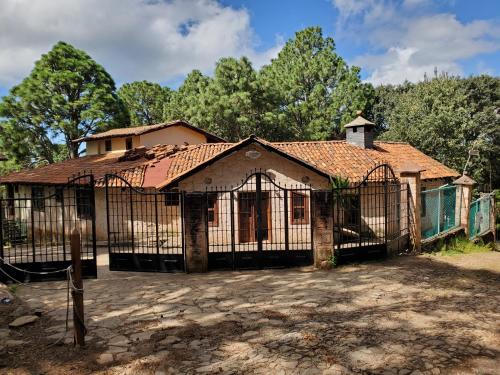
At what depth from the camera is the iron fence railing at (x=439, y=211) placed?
13336 mm

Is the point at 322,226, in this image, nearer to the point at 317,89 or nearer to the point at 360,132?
the point at 360,132

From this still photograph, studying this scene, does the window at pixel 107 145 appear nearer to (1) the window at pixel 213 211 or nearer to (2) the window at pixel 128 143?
(2) the window at pixel 128 143

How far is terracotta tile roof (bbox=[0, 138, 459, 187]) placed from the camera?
1819 cm

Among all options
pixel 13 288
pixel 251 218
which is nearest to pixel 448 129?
pixel 251 218

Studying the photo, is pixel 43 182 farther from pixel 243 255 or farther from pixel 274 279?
pixel 274 279

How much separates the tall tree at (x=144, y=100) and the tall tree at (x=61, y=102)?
10929mm

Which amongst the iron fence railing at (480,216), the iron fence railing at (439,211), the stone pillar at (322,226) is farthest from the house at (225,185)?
the iron fence railing at (480,216)

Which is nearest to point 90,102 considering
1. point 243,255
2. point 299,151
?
point 299,151

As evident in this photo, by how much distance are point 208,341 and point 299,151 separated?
49.0ft

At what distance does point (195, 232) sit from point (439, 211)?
8.40 meters

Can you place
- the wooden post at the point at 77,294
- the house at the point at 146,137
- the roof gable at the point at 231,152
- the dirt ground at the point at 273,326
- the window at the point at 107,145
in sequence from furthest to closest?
the window at the point at 107,145 < the house at the point at 146,137 < the roof gable at the point at 231,152 < the wooden post at the point at 77,294 < the dirt ground at the point at 273,326

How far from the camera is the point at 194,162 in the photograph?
1859 cm

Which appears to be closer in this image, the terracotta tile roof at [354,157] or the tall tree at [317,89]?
the terracotta tile roof at [354,157]

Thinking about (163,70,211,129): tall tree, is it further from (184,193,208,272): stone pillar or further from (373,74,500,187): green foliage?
(184,193,208,272): stone pillar
